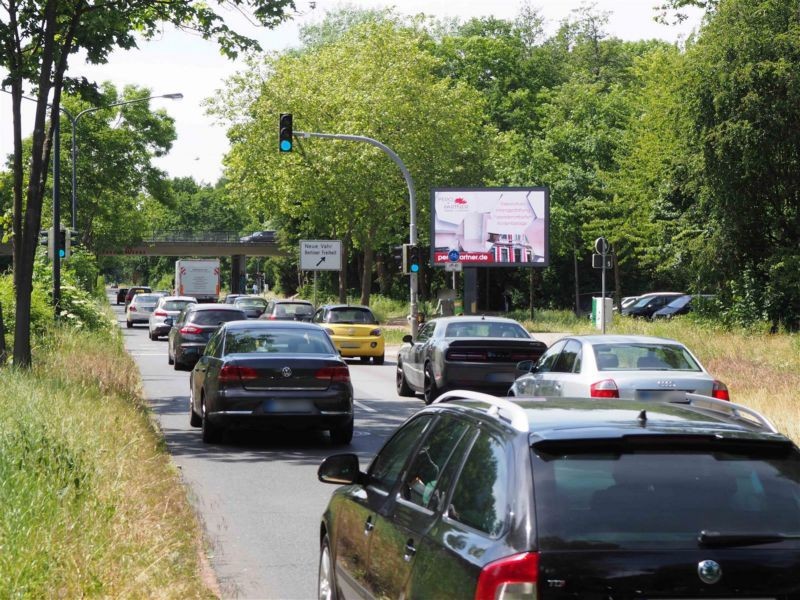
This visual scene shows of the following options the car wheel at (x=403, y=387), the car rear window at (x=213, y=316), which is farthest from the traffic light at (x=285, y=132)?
the car wheel at (x=403, y=387)

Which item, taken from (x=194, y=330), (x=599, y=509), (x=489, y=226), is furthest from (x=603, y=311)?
(x=599, y=509)

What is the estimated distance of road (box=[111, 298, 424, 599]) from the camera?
841 centimetres

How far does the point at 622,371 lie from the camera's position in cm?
1399

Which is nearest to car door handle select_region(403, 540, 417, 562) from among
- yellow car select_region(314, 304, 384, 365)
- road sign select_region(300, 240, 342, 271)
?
yellow car select_region(314, 304, 384, 365)

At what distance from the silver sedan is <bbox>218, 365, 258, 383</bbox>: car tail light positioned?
3.40 m

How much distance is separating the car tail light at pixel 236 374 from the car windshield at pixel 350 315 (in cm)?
1916

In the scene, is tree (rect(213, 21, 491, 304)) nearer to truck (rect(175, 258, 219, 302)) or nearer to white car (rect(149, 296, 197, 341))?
white car (rect(149, 296, 197, 341))

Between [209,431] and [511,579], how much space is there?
12.2 metres

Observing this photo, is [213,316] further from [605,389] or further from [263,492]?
[263,492]

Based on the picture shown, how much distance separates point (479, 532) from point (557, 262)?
6502 cm

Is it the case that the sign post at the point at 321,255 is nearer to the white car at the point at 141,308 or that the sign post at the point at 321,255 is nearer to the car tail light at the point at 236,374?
the white car at the point at 141,308

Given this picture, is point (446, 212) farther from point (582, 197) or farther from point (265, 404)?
point (265, 404)

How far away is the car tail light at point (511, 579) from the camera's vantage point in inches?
152

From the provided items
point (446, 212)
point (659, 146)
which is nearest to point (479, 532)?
point (446, 212)
